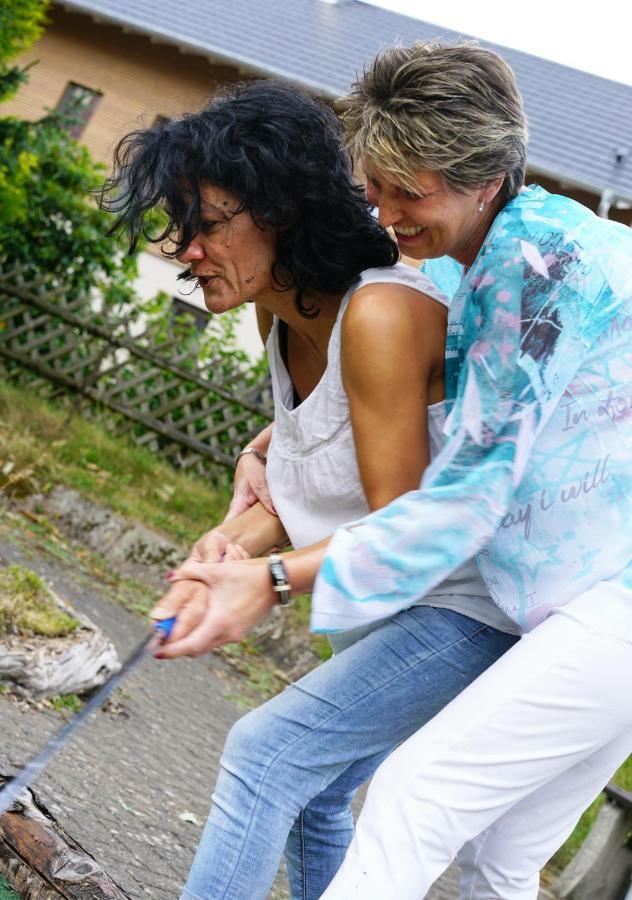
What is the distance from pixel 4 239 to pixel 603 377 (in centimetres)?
921

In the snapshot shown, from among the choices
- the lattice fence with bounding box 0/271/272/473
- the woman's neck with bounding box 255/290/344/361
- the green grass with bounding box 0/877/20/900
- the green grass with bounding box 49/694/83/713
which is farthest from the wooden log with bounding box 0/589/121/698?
the lattice fence with bounding box 0/271/272/473

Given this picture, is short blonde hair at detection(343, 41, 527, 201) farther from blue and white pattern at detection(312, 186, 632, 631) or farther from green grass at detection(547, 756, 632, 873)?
green grass at detection(547, 756, 632, 873)

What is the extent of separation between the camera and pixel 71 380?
9930mm

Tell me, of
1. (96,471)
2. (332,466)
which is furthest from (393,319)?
(96,471)

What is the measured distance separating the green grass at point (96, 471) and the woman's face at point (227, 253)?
546cm

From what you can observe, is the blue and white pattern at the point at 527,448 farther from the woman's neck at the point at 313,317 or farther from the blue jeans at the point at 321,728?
the woman's neck at the point at 313,317

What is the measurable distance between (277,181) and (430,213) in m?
0.41

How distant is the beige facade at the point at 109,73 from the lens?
64.2ft

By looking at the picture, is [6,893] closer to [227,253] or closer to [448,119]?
[227,253]

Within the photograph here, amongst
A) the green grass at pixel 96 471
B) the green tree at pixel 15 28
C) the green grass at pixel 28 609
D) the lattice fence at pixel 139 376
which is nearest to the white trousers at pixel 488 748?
the green grass at pixel 28 609

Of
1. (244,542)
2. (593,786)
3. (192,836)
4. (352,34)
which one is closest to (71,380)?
(192,836)

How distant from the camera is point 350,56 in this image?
68.0ft

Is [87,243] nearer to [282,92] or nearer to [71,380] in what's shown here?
[71,380]

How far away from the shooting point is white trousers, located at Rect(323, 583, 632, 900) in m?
1.93
